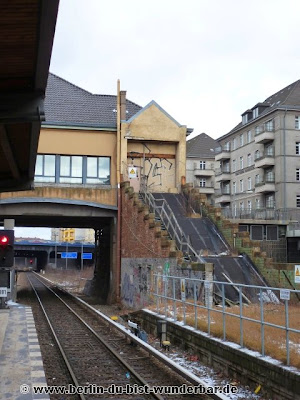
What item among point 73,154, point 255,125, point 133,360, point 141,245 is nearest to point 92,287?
point 73,154

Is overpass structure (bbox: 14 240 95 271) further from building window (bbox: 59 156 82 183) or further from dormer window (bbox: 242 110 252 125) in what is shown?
building window (bbox: 59 156 82 183)

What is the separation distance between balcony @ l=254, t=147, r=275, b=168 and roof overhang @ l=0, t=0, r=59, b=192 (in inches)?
1948

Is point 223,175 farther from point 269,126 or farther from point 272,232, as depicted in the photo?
point 272,232

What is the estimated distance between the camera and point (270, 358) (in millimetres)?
9023

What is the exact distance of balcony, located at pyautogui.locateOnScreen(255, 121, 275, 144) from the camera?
196 ft

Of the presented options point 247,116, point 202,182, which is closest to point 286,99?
point 247,116

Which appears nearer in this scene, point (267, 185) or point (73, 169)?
point (73, 169)

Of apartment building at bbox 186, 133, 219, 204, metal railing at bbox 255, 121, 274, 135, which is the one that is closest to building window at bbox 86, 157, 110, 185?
metal railing at bbox 255, 121, 274, 135

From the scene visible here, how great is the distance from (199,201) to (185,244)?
605 centimetres

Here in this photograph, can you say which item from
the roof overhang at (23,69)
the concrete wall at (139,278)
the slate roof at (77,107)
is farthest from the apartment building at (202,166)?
the roof overhang at (23,69)

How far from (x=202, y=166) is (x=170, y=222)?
6440 cm

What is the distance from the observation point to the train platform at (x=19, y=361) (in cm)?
864

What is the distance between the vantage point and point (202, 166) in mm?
88000

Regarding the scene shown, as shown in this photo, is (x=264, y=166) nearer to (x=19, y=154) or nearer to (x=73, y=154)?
(x=73, y=154)
